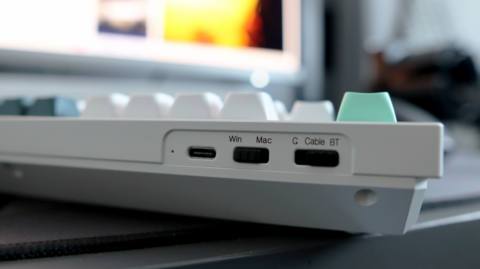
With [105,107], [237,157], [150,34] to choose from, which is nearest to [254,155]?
[237,157]

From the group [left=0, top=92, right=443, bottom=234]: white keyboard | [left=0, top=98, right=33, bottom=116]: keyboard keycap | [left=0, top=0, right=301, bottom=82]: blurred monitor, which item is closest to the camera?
[left=0, top=92, right=443, bottom=234]: white keyboard

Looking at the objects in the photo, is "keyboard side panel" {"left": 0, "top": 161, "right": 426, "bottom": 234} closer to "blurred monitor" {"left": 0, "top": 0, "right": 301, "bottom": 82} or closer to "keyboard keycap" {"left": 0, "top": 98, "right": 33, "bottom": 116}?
"keyboard keycap" {"left": 0, "top": 98, "right": 33, "bottom": 116}

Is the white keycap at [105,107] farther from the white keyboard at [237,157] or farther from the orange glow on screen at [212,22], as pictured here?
the orange glow on screen at [212,22]

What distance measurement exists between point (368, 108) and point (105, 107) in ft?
0.50

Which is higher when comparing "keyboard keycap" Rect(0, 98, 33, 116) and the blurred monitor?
the blurred monitor


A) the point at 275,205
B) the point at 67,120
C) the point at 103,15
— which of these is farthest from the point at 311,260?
the point at 103,15

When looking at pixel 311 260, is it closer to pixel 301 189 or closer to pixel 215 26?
pixel 301 189

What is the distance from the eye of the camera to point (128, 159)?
258 millimetres

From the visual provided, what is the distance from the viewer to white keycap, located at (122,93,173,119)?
275 millimetres

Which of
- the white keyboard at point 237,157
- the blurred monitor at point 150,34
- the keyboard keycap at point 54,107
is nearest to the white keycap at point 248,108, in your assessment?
the white keyboard at point 237,157

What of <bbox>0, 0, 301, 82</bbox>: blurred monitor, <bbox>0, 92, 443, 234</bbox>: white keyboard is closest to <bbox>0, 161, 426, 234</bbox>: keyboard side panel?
<bbox>0, 92, 443, 234</bbox>: white keyboard

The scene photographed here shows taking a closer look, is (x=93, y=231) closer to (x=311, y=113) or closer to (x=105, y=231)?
(x=105, y=231)

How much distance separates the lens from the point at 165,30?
1.91 ft

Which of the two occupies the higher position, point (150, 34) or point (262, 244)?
point (150, 34)
